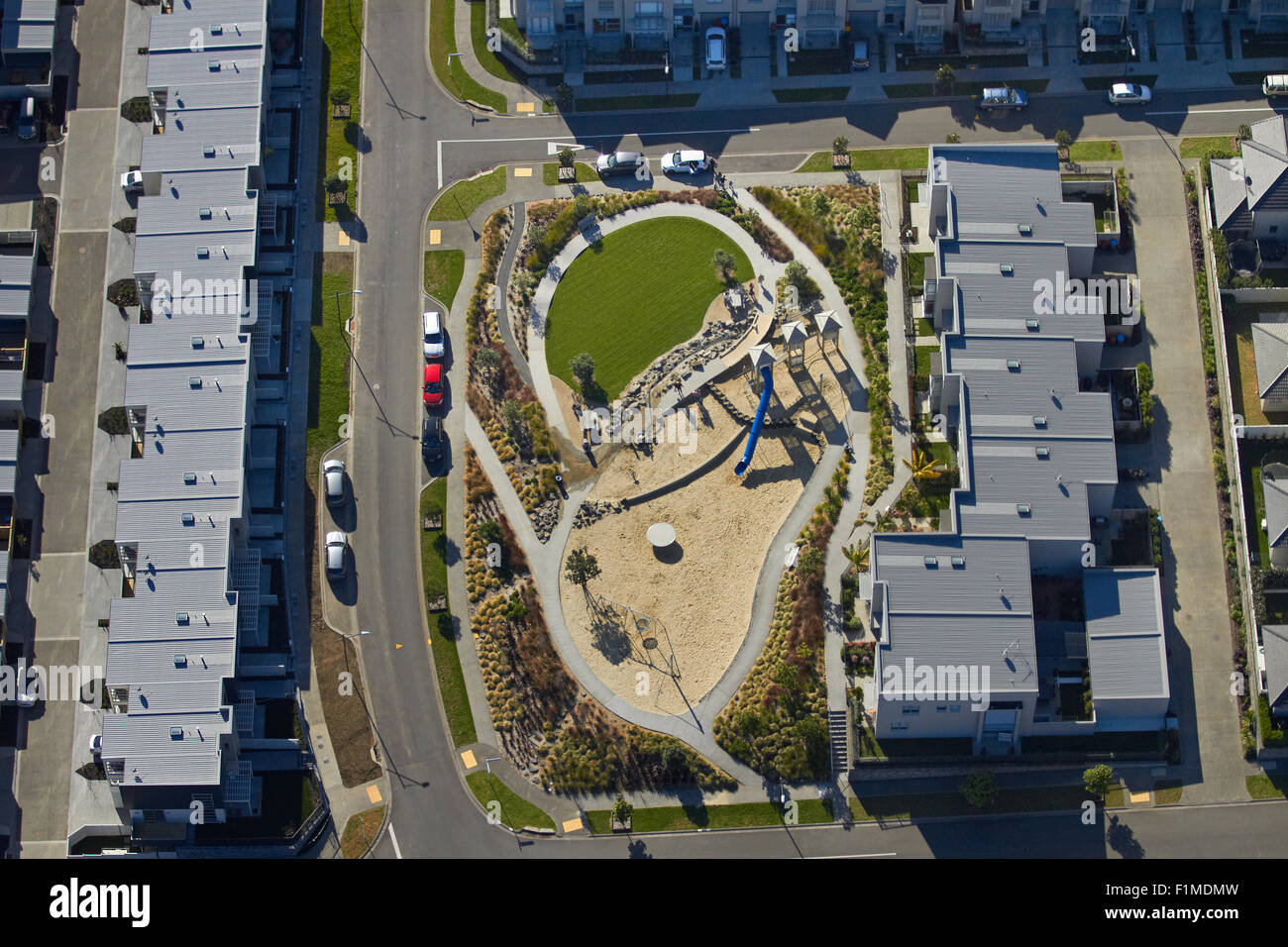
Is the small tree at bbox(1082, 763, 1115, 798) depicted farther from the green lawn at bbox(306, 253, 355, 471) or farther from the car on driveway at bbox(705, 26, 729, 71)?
the car on driveway at bbox(705, 26, 729, 71)

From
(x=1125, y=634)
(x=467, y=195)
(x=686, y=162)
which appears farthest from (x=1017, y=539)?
(x=467, y=195)

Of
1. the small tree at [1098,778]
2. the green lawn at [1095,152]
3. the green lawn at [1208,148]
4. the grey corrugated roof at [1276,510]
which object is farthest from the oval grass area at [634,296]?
the small tree at [1098,778]

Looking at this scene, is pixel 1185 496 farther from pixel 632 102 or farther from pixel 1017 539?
pixel 632 102

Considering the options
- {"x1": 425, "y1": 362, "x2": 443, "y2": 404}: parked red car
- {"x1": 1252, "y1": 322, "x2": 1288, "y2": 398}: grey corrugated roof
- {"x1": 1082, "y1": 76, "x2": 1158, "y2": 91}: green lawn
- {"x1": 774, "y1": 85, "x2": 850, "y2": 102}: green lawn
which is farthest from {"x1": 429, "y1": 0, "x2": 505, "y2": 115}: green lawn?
{"x1": 1252, "y1": 322, "x2": 1288, "y2": 398}: grey corrugated roof

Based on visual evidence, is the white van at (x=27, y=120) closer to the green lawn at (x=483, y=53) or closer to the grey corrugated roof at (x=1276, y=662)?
the green lawn at (x=483, y=53)

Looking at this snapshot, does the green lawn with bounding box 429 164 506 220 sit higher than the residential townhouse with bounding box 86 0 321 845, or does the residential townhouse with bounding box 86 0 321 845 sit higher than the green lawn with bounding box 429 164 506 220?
the green lawn with bounding box 429 164 506 220

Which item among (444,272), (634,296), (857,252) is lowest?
(634,296)
